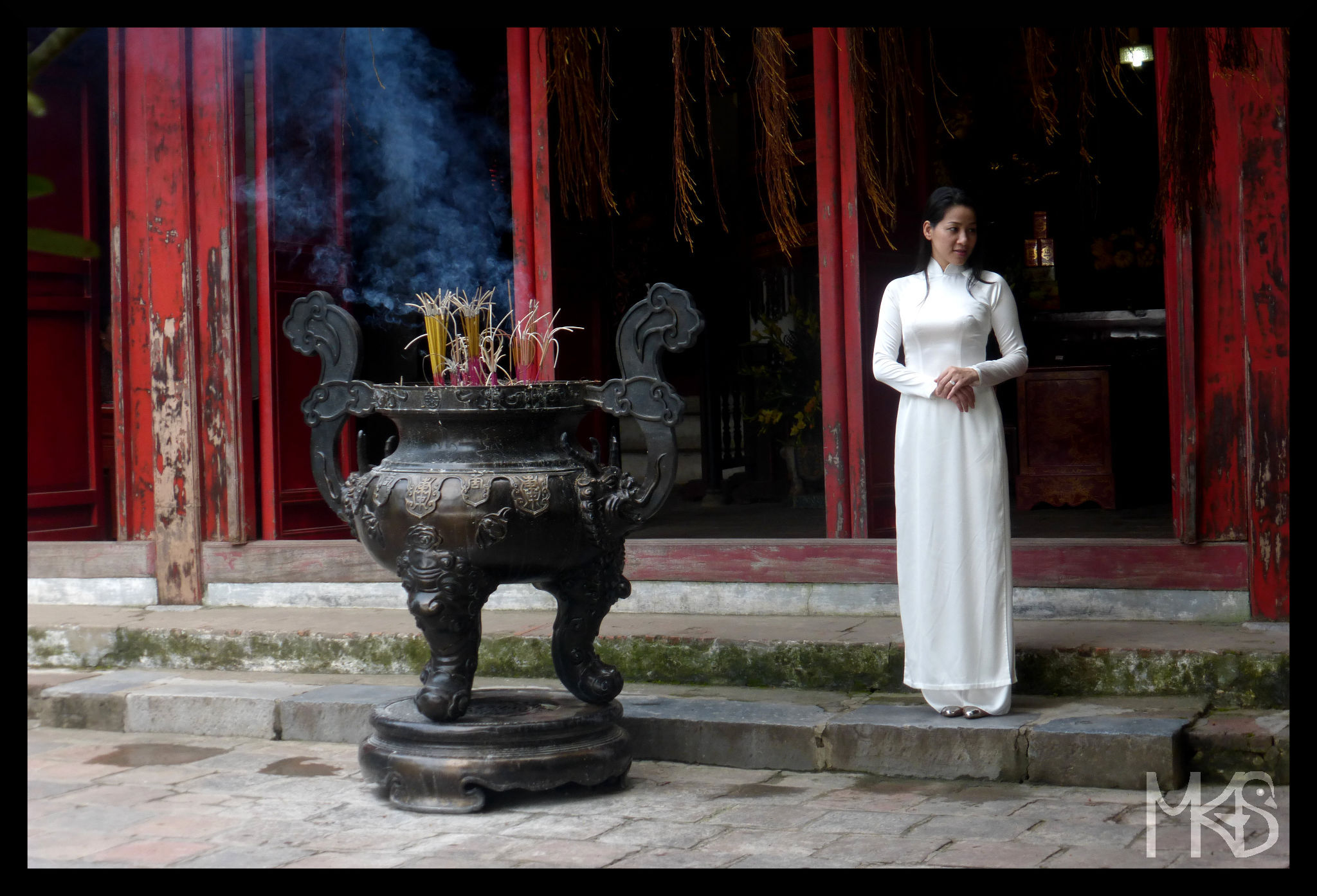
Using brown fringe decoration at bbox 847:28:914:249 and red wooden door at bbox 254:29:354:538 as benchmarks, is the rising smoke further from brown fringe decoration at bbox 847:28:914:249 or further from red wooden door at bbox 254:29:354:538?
brown fringe decoration at bbox 847:28:914:249

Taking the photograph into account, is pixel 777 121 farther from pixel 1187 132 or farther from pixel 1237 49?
pixel 1237 49

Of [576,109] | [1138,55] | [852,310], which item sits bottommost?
[852,310]

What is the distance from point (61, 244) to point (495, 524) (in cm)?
318

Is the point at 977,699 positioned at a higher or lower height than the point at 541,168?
lower

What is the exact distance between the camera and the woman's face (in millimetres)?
4695

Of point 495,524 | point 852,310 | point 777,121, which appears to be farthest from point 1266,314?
point 495,524

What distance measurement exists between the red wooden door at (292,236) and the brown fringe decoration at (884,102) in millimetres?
3006

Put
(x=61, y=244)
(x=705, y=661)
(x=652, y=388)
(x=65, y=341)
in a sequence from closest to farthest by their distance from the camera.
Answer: (x=61, y=244) < (x=652, y=388) < (x=705, y=661) < (x=65, y=341)

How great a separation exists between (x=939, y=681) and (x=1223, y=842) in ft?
3.80

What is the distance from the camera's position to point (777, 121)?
543 cm

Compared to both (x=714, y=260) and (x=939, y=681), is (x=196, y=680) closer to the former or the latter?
(x=939, y=681)

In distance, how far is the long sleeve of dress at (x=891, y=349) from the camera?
187 inches

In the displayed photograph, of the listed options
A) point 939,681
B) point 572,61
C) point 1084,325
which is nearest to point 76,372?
point 572,61

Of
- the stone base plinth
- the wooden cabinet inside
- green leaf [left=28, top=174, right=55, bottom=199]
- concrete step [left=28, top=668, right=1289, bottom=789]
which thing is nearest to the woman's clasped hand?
concrete step [left=28, top=668, right=1289, bottom=789]
